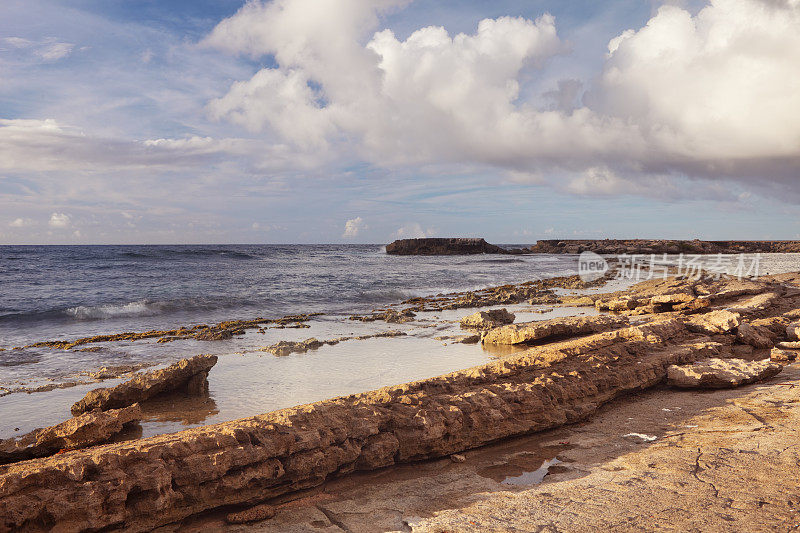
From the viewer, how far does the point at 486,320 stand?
1362 cm

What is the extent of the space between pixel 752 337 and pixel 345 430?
8392mm

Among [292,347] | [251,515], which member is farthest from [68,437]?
[292,347]

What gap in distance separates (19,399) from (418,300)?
50.4 ft

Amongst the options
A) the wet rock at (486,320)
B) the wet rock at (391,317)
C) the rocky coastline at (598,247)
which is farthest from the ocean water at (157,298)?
the rocky coastline at (598,247)

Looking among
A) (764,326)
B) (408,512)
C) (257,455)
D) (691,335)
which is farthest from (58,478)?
(764,326)

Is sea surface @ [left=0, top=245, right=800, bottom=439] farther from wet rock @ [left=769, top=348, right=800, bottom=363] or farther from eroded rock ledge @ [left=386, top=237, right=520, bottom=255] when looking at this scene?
eroded rock ledge @ [left=386, top=237, right=520, bottom=255]

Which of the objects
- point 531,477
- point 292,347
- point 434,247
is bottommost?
point 292,347

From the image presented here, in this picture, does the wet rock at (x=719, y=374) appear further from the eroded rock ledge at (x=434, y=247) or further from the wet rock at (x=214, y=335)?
the eroded rock ledge at (x=434, y=247)

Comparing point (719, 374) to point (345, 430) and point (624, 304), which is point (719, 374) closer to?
point (345, 430)

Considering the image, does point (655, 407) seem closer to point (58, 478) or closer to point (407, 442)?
point (407, 442)

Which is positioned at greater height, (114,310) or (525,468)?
(525,468)

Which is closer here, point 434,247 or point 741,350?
point 741,350

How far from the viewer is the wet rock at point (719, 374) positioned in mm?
6555

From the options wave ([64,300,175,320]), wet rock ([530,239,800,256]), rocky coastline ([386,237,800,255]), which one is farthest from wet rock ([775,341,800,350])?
rocky coastline ([386,237,800,255])
